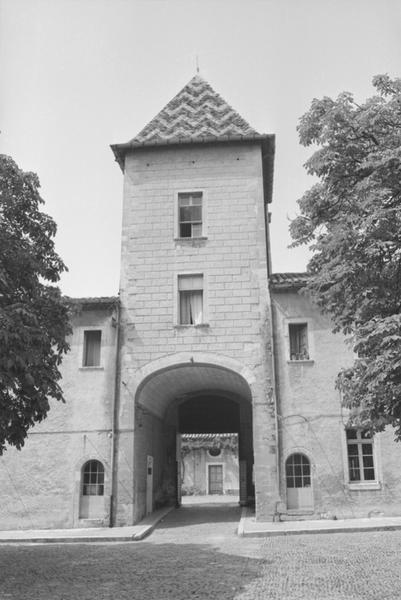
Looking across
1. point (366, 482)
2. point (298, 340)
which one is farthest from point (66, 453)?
point (366, 482)

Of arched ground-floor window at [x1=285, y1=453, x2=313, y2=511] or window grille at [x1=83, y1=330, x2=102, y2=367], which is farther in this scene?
window grille at [x1=83, y1=330, x2=102, y2=367]

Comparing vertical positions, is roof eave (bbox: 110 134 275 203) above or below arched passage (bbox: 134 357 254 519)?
above

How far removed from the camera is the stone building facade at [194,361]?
58.6 ft

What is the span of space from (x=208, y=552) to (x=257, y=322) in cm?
775

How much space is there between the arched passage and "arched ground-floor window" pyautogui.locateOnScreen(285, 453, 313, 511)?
2.71 metres

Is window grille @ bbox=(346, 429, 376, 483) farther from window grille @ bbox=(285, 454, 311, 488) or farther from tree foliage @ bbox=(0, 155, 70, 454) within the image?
tree foliage @ bbox=(0, 155, 70, 454)

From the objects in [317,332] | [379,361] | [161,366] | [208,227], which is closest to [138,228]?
[208,227]

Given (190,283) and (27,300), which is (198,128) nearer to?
(190,283)

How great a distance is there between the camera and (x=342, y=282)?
10.9m

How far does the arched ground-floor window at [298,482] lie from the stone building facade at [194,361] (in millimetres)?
30

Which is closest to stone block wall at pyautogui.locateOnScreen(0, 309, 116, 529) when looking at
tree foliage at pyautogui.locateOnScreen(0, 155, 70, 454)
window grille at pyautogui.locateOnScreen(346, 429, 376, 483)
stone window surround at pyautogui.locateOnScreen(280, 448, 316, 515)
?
stone window surround at pyautogui.locateOnScreen(280, 448, 316, 515)

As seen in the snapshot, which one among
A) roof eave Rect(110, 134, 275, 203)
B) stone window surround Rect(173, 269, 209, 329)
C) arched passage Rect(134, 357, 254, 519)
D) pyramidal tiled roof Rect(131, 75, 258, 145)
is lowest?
arched passage Rect(134, 357, 254, 519)

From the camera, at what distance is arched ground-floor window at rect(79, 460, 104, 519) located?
710 inches

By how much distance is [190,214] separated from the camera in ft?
68.7
